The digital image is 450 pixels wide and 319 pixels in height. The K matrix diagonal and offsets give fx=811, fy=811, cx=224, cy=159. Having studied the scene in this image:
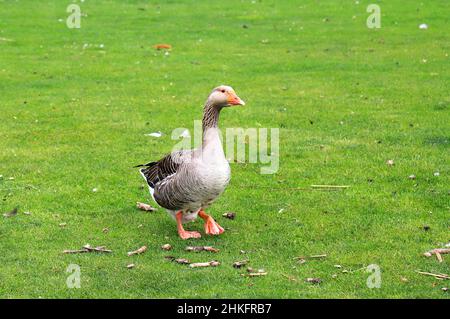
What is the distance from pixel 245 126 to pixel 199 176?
553 cm

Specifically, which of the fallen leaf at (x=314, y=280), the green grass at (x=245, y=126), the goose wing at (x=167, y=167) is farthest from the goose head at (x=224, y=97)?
the fallen leaf at (x=314, y=280)

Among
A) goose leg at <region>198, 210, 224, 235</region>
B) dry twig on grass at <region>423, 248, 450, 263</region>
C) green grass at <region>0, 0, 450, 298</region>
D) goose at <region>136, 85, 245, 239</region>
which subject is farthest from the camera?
goose leg at <region>198, 210, 224, 235</region>

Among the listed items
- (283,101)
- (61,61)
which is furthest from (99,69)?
(283,101)

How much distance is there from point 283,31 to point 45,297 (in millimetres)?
16640

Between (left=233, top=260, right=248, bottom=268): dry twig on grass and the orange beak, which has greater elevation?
the orange beak

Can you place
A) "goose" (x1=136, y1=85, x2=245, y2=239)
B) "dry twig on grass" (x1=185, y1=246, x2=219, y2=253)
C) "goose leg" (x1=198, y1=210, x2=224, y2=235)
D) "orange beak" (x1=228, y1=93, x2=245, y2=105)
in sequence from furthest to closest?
"goose leg" (x1=198, y1=210, x2=224, y2=235), "orange beak" (x1=228, y1=93, x2=245, y2=105), "dry twig on grass" (x1=185, y1=246, x2=219, y2=253), "goose" (x1=136, y1=85, x2=245, y2=239)

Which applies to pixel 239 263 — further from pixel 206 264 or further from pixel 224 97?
pixel 224 97

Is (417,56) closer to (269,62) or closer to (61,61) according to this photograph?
(269,62)

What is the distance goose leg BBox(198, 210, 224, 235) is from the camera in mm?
9086

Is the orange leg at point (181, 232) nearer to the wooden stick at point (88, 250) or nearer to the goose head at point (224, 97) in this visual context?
the wooden stick at point (88, 250)

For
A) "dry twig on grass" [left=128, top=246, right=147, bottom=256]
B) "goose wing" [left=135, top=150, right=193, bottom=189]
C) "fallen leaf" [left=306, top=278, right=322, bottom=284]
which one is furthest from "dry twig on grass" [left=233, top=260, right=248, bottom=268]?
"goose wing" [left=135, top=150, right=193, bottom=189]

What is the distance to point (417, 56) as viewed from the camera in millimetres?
19344

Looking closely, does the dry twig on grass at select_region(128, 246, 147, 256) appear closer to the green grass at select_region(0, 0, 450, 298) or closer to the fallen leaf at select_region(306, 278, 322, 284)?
the green grass at select_region(0, 0, 450, 298)

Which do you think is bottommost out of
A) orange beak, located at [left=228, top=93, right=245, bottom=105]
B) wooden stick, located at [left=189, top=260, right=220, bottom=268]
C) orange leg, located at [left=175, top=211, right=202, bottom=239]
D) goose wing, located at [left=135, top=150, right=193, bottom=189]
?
wooden stick, located at [left=189, top=260, right=220, bottom=268]
